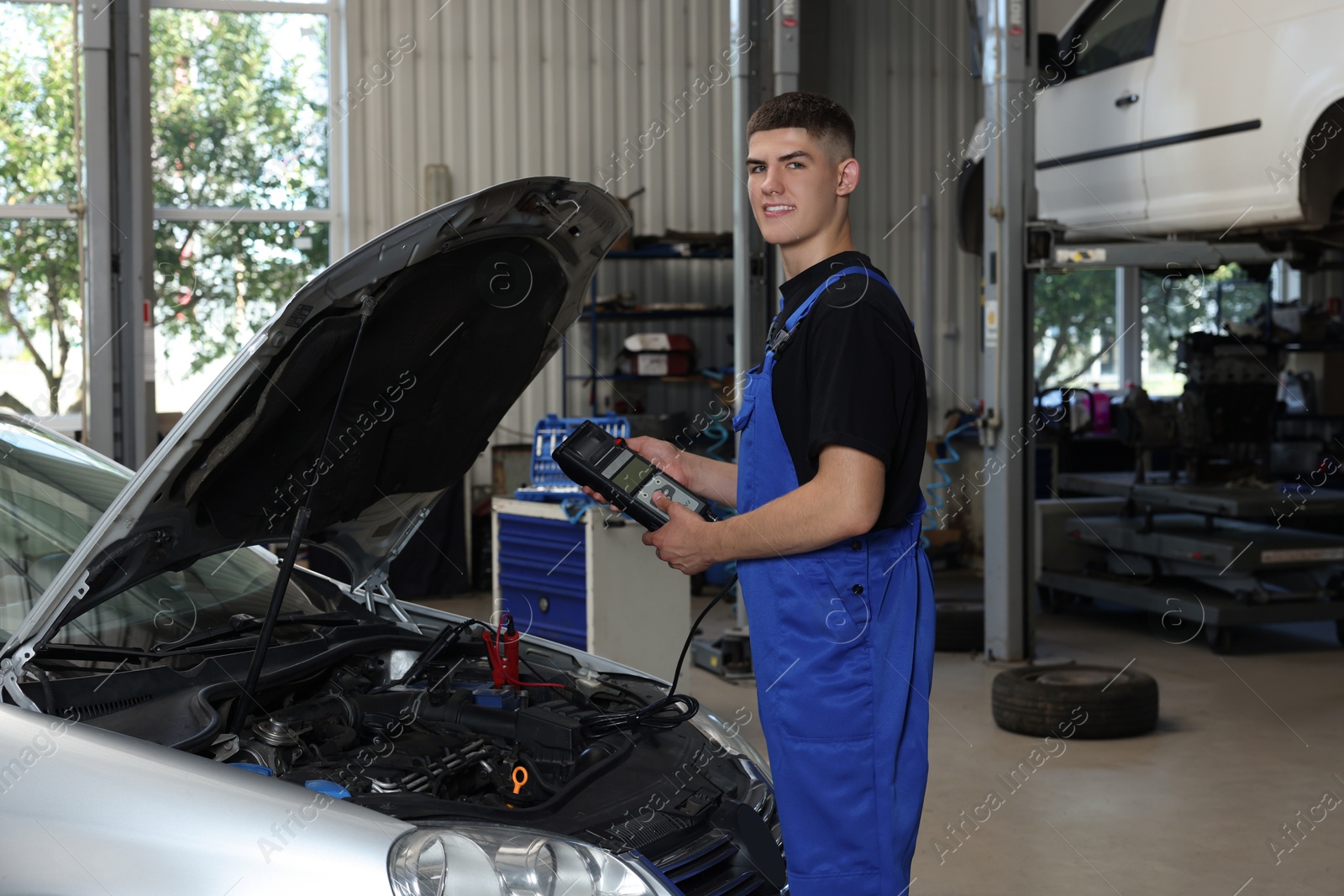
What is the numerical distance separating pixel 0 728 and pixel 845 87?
7950 millimetres

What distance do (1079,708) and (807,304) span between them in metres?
3.04

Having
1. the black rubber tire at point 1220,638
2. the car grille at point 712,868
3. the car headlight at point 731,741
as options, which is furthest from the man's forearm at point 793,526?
the black rubber tire at point 1220,638

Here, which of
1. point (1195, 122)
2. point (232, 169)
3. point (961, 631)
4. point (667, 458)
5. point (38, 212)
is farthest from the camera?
point (232, 169)

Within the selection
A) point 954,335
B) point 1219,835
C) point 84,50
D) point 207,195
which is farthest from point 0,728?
point 954,335

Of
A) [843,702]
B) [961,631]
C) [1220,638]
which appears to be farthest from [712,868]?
[1220,638]

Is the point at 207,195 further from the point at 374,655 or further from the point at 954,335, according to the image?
the point at 374,655

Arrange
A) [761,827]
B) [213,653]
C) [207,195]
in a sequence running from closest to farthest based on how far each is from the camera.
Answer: [761,827] → [213,653] → [207,195]

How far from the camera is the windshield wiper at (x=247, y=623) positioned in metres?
1.89

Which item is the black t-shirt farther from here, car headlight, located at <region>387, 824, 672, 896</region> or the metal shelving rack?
the metal shelving rack

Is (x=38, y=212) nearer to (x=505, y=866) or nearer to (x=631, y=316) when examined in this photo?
(x=631, y=316)

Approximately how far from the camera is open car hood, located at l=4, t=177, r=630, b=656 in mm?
1554

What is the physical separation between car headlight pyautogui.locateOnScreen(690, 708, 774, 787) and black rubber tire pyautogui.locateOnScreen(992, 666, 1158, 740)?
94.9 inches

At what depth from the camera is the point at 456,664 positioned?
2084 mm

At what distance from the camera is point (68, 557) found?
200 centimetres
